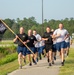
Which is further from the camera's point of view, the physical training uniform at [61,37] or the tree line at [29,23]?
the tree line at [29,23]

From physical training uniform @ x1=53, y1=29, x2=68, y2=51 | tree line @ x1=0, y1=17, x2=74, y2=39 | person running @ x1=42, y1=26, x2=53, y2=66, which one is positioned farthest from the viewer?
tree line @ x1=0, y1=17, x2=74, y2=39

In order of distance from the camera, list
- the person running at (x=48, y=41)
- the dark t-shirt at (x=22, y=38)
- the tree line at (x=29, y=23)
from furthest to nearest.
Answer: the tree line at (x=29, y=23), the person running at (x=48, y=41), the dark t-shirt at (x=22, y=38)

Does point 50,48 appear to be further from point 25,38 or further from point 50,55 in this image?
point 25,38

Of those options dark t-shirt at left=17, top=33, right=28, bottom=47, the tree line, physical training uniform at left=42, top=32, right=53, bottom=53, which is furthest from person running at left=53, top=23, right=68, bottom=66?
the tree line

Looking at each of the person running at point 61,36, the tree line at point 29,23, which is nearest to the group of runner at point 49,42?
the person running at point 61,36

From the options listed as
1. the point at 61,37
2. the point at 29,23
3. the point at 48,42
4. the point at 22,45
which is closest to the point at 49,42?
the point at 48,42

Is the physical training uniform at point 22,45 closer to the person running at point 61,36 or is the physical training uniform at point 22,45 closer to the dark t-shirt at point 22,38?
the dark t-shirt at point 22,38

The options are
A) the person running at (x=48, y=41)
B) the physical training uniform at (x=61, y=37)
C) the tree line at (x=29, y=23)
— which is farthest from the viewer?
the tree line at (x=29, y=23)

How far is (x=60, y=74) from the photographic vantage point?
1237cm

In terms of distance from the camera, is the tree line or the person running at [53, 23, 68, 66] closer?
the person running at [53, 23, 68, 66]

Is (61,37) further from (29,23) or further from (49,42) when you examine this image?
(29,23)

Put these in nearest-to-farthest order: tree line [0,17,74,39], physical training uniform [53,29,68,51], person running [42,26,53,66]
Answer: physical training uniform [53,29,68,51], person running [42,26,53,66], tree line [0,17,74,39]

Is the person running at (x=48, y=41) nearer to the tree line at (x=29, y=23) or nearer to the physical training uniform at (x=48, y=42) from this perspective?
the physical training uniform at (x=48, y=42)

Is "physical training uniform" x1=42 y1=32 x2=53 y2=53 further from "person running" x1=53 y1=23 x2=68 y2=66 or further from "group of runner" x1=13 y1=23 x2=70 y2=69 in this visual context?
"person running" x1=53 y1=23 x2=68 y2=66
